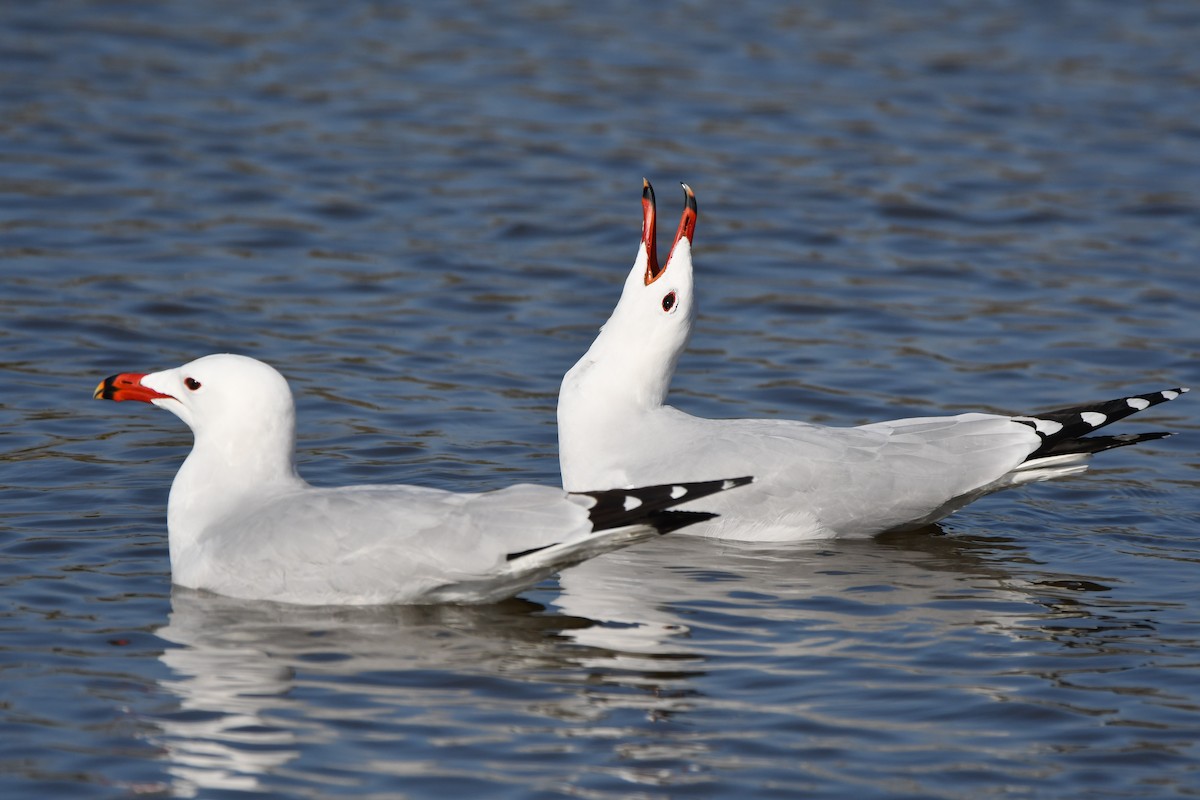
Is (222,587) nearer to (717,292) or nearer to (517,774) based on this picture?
(517,774)

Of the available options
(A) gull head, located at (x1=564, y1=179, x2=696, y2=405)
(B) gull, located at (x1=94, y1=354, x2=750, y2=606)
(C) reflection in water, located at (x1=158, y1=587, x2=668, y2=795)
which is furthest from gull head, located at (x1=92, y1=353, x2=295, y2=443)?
(A) gull head, located at (x1=564, y1=179, x2=696, y2=405)

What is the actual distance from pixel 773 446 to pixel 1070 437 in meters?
1.37

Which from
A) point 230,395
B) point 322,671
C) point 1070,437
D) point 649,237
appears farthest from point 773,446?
point 322,671

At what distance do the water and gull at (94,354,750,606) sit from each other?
0.53ft

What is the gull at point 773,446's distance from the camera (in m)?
8.41

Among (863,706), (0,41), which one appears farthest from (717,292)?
(0,41)

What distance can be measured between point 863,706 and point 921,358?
535cm

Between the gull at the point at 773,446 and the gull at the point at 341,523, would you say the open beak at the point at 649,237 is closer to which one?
the gull at the point at 773,446

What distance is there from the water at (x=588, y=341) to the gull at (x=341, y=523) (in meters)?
0.16

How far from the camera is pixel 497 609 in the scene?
7.39 metres

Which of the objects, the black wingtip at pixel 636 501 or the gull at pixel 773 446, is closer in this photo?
the black wingtip at pixel 636 501

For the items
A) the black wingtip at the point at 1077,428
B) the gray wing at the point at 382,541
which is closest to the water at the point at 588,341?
the gray wing at the point at 382,541

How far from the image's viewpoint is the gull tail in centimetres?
852

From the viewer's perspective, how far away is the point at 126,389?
7672 millimetres
